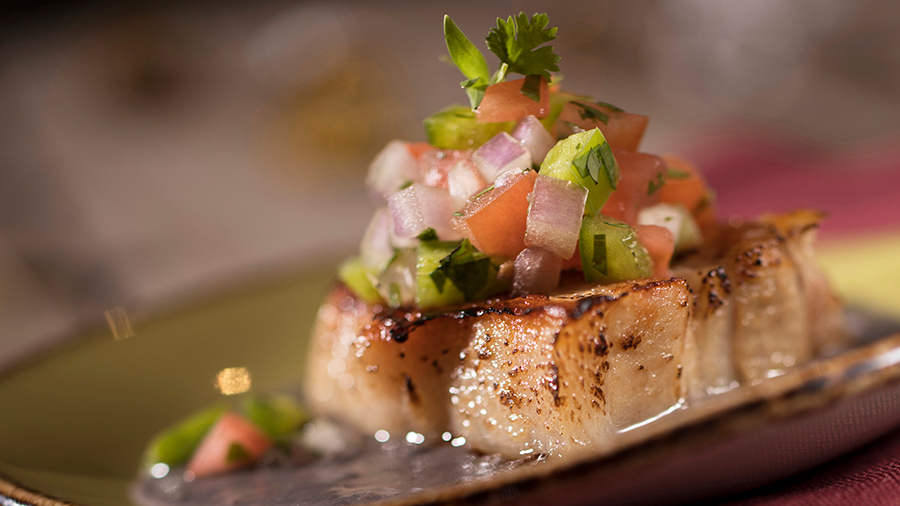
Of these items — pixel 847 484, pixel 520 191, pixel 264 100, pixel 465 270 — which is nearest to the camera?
pixel 847 484

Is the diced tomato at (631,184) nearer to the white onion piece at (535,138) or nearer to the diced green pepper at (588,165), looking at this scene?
the diced green pepper at (588,165)

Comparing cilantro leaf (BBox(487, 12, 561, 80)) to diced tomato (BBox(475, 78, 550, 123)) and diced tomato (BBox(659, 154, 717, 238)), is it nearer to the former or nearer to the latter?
diced tomato (BBox(475, 78, 550, 123))

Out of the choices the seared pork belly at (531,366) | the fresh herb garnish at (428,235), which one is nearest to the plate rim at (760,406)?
the seared pork belly at (531,366)

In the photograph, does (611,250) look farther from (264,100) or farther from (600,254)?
(264,100)

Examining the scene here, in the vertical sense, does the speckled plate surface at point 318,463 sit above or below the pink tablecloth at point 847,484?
above

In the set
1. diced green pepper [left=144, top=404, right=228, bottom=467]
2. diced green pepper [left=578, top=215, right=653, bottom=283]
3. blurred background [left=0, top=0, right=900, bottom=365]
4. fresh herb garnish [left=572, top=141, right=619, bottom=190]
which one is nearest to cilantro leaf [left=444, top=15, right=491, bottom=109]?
Answer: fresh herb garnish [left=572, top=141, right=619, bottom=190]

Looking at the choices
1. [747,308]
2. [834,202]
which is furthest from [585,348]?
[834,202]
